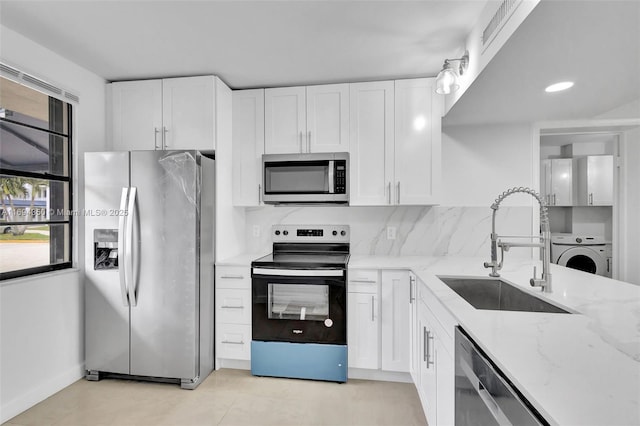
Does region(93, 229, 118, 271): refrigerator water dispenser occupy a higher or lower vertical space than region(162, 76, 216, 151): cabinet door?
lower

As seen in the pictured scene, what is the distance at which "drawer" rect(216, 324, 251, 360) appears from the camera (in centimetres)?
265

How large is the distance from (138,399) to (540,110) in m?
3.58

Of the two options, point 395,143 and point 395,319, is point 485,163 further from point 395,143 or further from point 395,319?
point 395,319

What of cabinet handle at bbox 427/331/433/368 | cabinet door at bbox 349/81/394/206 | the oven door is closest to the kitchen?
cabinet door at bbox 349/81/394/206

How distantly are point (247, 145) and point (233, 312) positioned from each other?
1437mm

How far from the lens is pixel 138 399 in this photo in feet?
7.52

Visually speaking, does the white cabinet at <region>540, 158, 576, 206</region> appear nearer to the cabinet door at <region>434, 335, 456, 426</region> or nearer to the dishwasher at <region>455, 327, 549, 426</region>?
the cabinet door at <region>434, 335, 456, 426</region>

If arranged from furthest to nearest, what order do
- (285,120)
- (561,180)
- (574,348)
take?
1. (561,180)
2. (285,120)
3. (574,348)

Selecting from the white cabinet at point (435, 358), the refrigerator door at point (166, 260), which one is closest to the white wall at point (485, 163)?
the white cabinet at point (435, 358)

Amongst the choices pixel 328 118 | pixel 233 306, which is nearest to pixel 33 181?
pixel 233 306

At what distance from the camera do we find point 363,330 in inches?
99.9

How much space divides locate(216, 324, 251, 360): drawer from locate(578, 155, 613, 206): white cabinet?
2.78 metres

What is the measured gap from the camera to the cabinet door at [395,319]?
2.50m

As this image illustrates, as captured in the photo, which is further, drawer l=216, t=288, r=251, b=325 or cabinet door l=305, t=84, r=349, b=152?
cabinet door l=305, t=84, r=349, b=152
